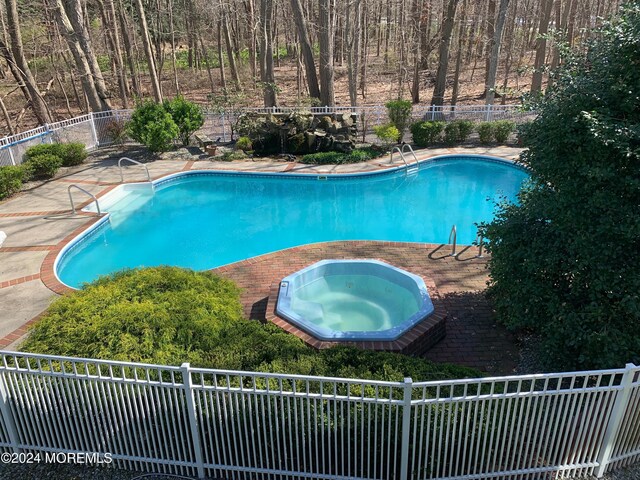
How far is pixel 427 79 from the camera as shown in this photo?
29.6m

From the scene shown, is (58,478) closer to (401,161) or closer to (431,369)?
(431,369)

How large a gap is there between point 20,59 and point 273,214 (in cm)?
1195

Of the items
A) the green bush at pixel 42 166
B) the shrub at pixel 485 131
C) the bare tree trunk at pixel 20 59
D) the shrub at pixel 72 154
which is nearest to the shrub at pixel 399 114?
the shrub at pixel 485 131

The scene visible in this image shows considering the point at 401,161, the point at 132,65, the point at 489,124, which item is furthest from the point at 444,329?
the point at 132,65

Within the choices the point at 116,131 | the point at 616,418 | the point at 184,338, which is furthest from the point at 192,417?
the point at 116,131

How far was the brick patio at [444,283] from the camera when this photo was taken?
660 cm

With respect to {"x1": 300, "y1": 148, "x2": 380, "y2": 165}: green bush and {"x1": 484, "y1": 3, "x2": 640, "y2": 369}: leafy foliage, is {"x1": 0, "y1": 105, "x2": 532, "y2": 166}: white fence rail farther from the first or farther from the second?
{"x1": 484, "y1": 3, "x2": 640, "y2": 369}: leafy foliage

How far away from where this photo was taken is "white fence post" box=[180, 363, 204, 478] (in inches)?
167

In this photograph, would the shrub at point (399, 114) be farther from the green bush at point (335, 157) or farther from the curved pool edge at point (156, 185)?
the green bush at point (335, 157)

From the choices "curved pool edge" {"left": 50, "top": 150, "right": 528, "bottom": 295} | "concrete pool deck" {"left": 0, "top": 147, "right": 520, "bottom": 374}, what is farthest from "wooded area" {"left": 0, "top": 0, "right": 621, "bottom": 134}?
"concrete pool deck" {"left": 0, "top": 147, "right": 520, "bottom": 374}

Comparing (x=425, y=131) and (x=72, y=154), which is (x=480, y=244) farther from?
(x=72, y=154)

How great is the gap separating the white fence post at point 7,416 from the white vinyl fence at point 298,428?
1 cm

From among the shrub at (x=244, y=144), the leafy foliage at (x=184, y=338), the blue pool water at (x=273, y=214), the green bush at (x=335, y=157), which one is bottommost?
the blue pool water at (x=273, y=214)

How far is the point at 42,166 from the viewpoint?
14508 millimetres
